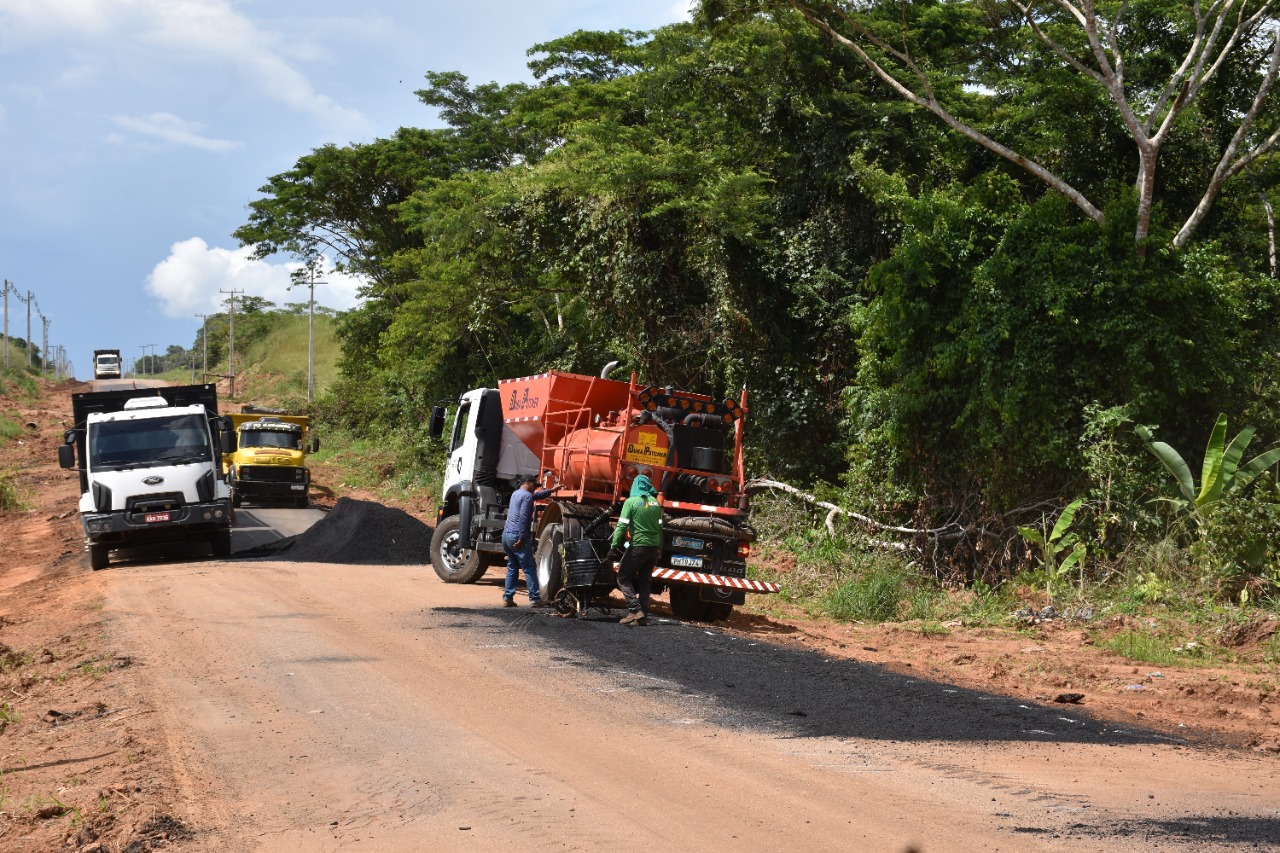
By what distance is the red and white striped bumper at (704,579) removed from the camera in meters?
13.7

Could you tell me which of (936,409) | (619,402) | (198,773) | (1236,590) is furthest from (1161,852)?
(936,409)

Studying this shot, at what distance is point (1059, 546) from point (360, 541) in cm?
1252

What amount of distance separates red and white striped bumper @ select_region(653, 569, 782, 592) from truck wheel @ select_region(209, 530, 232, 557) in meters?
10.5

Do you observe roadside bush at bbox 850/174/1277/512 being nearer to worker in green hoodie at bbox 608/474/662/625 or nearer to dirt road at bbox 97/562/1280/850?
worker in green hoodie at bbox 608/474/662/625

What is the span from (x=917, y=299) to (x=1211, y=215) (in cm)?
545

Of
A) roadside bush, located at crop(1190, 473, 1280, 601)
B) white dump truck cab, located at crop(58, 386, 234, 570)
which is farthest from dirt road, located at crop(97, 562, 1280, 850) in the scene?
white dump truck cab, located at crop(58, 386, 234, 570)

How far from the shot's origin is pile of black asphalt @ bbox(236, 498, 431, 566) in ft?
69.6

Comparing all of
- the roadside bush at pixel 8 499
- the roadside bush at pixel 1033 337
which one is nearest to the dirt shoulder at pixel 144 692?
the roadside bush at pixel 1033 337

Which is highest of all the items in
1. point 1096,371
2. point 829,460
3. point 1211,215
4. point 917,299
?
point 1211,215

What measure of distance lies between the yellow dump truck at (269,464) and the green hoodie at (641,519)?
20.6 meters

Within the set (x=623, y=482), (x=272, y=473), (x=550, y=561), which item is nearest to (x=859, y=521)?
(x=623, y=482)

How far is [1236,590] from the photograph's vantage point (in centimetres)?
1416

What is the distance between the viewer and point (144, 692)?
9.45 metres

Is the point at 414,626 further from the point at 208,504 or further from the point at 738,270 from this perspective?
the point at 738,270
